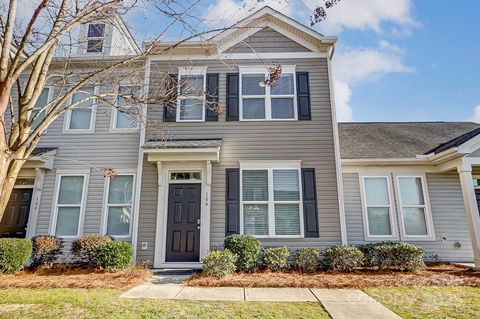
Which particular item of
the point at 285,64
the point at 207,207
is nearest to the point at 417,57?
the point at 285,64

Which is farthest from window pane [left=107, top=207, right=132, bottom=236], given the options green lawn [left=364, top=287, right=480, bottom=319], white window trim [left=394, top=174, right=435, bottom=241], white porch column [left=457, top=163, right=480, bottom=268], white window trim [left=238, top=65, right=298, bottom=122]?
white porch column [left=457, top=163, right=480, bottom=268]

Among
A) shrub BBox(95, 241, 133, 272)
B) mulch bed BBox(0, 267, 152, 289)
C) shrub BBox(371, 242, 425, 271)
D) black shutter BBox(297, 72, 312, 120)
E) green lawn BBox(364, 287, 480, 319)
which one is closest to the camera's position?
green lawn BBox(364, 287, 480, 319)

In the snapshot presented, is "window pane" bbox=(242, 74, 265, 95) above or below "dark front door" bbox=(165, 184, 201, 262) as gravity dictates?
above

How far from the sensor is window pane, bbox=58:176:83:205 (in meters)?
8.62

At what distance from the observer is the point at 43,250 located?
7.56 meters

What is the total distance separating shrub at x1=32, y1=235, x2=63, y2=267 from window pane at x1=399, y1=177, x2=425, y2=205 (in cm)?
1031

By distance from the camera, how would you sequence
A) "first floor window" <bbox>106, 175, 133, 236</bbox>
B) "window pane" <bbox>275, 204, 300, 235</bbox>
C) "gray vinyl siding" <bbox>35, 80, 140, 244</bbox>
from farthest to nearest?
"gray vinyl siding" <bbox>35, 80, 140, 244</bbox>, "first floor window" <bbox>106, 175, 133, 236</bbox>, "window pane" <bbox>275, 204, 300, 235</bbox>

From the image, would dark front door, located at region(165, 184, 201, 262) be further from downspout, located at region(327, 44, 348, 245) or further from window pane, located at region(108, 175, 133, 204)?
downspout, located at region(327, 44, 348, 245)

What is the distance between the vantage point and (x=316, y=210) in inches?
317

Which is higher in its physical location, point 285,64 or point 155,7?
point 285,64

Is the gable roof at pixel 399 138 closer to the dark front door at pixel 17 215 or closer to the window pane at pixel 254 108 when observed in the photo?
the window pane at pixel 254 108

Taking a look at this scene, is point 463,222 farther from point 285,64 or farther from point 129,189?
point 129,189

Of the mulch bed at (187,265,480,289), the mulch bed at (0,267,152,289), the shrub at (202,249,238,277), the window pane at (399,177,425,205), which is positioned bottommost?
the mulch bed at (187,265,480,289)

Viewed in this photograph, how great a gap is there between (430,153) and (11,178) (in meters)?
10.4
